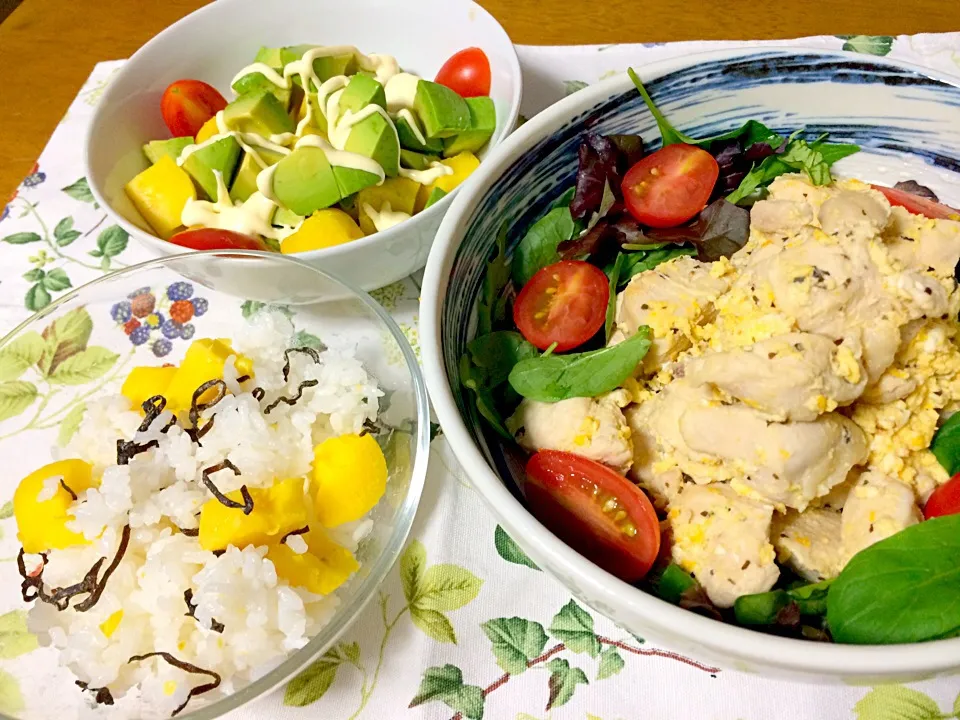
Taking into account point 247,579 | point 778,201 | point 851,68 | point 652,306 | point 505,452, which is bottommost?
point 247,579

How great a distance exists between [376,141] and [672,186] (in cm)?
52

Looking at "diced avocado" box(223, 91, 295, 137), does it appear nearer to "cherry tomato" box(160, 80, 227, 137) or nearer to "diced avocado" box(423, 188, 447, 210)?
"cherry tomato" box(160, 80, 227, 137)

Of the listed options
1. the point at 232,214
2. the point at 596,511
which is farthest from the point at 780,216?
the point at 232,214

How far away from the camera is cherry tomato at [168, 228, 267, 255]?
1.18m

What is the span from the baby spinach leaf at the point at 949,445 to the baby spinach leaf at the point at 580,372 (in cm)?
35

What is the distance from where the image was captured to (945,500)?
0.77 m

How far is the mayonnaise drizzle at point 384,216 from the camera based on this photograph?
1.23 metres

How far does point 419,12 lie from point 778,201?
3.13 ft

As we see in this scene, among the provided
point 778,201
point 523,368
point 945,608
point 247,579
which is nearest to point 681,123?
point 778,201

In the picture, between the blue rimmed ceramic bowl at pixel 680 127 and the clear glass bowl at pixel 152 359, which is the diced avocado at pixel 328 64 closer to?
the clear glass bowl at pixel 152 359

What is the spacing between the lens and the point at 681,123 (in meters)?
1.04

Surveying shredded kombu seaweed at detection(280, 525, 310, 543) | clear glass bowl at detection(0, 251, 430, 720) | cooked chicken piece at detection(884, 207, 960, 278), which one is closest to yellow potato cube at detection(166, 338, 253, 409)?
clear glass bowl at detection(0, 251, 430, 720)

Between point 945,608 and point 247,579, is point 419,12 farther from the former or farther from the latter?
point 945,608

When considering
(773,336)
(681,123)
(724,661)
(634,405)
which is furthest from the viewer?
(681,123)
